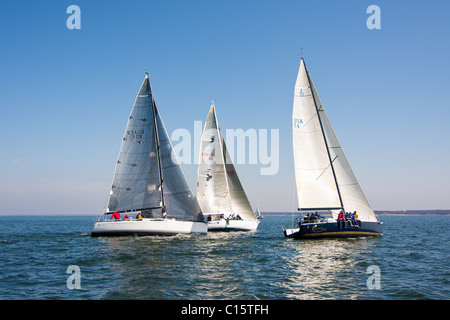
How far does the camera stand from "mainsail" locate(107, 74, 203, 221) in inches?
1415

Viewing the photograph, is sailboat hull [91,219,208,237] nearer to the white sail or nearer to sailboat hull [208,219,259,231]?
the white sail

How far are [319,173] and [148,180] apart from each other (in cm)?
1646

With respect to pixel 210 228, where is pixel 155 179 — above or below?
above

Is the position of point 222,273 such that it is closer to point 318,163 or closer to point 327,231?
point 327,231

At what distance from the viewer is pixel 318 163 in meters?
33.5

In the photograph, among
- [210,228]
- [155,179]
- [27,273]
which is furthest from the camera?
[210,228]

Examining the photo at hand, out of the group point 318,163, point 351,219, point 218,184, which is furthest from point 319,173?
point 218,184

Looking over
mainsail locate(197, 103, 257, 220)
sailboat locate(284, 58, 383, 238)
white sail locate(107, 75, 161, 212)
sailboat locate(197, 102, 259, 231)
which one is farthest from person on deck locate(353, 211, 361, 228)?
mainsail locate(197, 103, 257, 220)

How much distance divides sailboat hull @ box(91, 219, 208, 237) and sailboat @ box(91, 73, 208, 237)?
2.09 metres

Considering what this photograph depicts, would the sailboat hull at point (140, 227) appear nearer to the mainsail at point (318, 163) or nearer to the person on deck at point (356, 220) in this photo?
the mainsail at point (318, 163)

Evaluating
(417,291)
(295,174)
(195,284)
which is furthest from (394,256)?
(195,284)

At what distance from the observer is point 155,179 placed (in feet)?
119
